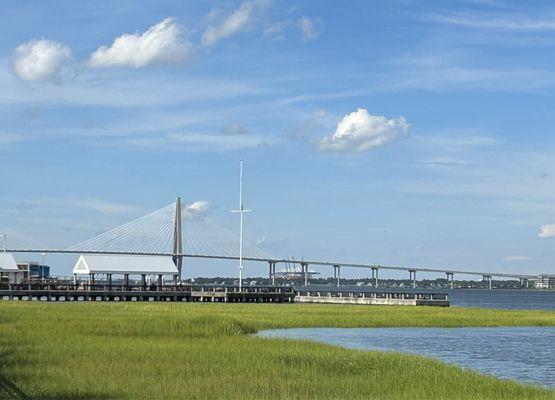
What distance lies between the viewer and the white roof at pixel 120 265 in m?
116

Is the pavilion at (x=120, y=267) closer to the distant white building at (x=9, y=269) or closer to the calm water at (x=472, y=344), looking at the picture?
the distant white building at (x=9, y=269)

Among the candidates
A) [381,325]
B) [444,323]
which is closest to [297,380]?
[381,325]

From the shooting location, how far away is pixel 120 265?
386 feet

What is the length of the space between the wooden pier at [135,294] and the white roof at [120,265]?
7.36ft

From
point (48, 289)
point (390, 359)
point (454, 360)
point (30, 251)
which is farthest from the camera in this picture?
point (30, 251)

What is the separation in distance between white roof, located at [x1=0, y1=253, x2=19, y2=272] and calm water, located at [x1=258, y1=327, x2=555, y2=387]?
64.5 meters

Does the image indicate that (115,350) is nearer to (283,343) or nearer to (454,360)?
(283,343)

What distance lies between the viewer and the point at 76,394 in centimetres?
2503

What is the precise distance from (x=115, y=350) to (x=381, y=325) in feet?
114

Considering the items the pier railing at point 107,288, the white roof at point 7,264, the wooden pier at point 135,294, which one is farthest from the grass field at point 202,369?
the white roof at point 7,264

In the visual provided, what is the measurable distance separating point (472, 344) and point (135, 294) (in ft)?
215

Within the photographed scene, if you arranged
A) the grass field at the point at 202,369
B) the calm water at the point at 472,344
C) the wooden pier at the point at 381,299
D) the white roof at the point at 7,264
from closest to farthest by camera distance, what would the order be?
1. the grass field at the point at 202,369
2. the calm water at the point at 472,344
3. the wooden pier at the point at 381,299
4. the white roof at the point at 7,264

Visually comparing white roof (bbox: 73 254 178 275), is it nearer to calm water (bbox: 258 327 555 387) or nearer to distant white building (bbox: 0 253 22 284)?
distant white building (bbox: 0 253 22 284)

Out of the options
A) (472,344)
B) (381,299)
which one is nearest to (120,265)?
(381,299)
